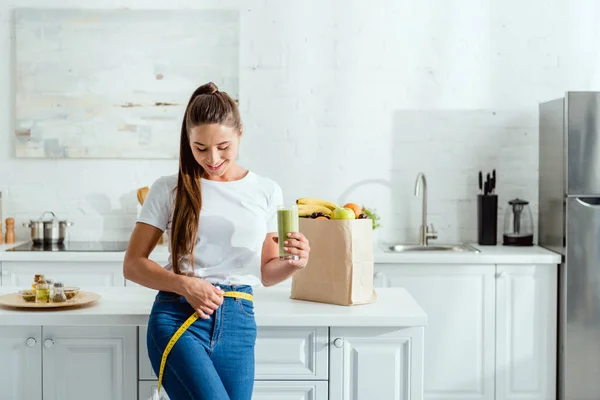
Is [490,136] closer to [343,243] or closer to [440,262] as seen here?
[440,262]

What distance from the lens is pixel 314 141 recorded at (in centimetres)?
434

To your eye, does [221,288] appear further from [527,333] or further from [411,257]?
[527,333]

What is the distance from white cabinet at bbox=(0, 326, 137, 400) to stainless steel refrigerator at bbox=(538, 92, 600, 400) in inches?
92.8

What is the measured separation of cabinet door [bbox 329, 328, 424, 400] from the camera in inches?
89.9

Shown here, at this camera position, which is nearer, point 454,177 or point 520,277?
point 520,277

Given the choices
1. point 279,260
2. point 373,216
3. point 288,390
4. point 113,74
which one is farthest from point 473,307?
point 113,74

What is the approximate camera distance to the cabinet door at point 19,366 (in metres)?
2.28

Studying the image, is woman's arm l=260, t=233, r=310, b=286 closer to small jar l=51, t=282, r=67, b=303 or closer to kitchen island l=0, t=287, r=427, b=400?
kitchen island l=0, t=287, r=427, b=400

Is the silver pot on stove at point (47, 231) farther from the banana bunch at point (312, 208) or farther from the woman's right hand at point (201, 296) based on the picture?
the woman's right hand at point (201, 296)

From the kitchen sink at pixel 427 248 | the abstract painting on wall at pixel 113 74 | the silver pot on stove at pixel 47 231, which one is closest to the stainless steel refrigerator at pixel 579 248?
Answer: the kitchen sink at pixel 427 248

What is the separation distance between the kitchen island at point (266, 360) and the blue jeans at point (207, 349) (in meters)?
0.26

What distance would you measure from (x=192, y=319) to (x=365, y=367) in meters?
0.60

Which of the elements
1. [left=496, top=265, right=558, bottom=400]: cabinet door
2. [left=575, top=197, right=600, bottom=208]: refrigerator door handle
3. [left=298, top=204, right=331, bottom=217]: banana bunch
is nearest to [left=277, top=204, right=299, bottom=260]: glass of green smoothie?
[left=298, top=204, right=331, bottom=217]: banana bunch

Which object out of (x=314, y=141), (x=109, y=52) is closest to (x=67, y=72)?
(x=109, y=52)
